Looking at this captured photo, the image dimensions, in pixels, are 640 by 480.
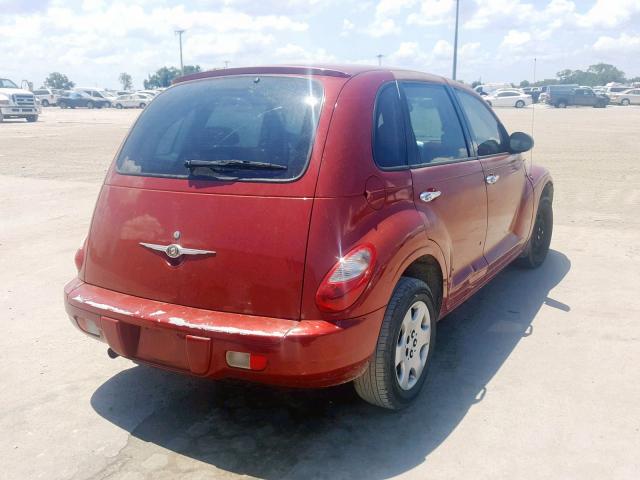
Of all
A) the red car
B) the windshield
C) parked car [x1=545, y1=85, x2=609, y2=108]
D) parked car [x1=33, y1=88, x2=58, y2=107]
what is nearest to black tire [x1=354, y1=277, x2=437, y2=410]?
the red car

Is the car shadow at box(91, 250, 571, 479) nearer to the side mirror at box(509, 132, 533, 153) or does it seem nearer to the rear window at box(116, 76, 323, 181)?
the rear window at box(116, 76, 323, 181)

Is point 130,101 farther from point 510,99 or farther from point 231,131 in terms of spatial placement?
point 231,131

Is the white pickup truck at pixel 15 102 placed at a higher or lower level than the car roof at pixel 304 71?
lower

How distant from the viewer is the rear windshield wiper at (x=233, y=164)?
3008 millimetres

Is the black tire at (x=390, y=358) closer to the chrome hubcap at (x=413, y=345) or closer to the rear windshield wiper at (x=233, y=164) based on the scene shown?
the chrome hubcap at (x=413, y=345)

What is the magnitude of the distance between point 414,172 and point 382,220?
1.69ft

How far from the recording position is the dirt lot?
2975 mm

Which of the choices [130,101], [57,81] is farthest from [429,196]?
[57,81]

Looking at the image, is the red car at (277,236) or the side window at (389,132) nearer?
the red car at (277,236)

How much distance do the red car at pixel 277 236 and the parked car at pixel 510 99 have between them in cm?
5094

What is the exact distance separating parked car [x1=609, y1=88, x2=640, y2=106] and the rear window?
60.3 metres

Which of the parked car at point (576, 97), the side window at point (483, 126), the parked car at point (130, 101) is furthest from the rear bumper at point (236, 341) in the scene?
the parked car at point (130, 101)

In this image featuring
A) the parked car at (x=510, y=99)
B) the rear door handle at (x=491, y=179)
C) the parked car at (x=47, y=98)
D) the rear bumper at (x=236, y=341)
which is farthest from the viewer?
the parked car at (x=47, y=98)

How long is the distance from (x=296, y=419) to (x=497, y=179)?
2.38 metres
